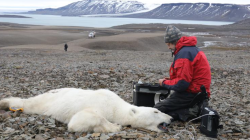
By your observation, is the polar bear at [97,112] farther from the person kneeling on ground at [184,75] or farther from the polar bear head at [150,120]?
the person kneeling on ground at [184,75]

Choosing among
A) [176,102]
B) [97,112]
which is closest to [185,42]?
[176,102]

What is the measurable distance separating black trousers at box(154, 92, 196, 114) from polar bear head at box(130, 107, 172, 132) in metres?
0.52

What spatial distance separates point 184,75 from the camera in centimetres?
485

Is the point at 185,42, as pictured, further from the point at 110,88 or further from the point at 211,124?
the point at 110,88

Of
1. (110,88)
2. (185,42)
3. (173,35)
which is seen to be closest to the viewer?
(185,42)

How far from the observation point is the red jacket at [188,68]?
484 centimetres

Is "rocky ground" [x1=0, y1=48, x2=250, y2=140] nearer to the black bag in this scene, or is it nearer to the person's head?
the black bag

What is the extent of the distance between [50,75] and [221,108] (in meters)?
6.65

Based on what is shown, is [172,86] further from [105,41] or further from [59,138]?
[105,41]

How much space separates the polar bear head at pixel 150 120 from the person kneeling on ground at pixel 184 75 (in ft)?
1.85

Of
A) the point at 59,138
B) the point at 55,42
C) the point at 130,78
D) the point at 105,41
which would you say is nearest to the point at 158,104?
the point at 59,138

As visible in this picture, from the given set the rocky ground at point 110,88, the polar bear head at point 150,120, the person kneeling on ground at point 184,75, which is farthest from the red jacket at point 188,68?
the rocky ground at point 110,88

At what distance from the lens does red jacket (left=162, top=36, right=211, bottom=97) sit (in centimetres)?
484

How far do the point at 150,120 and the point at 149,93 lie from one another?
117cm
